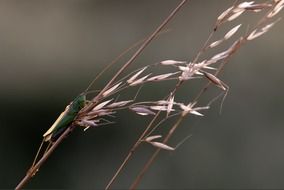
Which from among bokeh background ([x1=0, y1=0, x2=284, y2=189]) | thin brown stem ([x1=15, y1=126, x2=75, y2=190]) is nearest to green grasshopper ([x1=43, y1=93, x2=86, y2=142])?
thin brown stem ([x1=15, y1=126, x2=75, y2=190])

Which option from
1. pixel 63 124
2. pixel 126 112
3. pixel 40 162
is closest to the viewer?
pixel 40 162

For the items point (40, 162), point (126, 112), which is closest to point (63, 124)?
point (40, 162)

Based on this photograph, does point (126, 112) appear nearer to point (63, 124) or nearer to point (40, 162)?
point (63, 124)

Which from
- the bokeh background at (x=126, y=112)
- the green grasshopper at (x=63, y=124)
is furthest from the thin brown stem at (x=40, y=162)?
the bokeh background at (x=126, y=112)

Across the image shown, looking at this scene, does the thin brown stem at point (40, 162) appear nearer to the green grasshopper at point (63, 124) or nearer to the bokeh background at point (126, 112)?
the green grasshopper at point (63, 124)

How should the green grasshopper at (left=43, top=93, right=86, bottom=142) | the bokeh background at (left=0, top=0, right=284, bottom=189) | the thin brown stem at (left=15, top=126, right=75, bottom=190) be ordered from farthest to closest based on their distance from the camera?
the bokeh background at (left=0, top=0, right=284, bottom=189) → the green grasshopper at (left=43, top=93, right=86, bottom=142) → the thin brown stem at (left=15, top=126, right=75, bottom=190)

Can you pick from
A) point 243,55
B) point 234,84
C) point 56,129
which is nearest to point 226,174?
point 234,84

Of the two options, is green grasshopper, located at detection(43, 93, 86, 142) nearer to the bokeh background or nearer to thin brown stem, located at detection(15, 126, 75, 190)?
thin brown stem, located at detection(15, 126, 75, 190)

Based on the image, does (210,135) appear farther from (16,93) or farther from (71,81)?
(16,93)

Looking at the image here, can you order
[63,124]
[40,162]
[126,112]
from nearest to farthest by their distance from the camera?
[40,162] → [63,124] → [126,112]

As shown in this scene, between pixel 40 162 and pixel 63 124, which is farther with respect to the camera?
pixel 63 124
